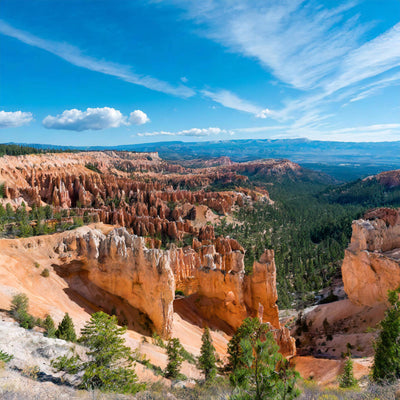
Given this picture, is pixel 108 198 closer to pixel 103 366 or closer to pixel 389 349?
pixel 103 366

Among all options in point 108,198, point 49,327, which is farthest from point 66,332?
point 108,198

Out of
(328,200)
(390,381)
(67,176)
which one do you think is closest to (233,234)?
(67,176)

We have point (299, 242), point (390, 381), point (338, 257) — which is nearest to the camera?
point (390, 381)

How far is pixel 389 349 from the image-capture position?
13969 millimetres

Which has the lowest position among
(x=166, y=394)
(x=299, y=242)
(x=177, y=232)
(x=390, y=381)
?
(x=299, y=242)

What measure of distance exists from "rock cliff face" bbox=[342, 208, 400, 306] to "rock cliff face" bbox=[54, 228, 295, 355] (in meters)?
12.0

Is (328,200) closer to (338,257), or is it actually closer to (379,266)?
(338,257)

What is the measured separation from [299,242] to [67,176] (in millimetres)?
67768

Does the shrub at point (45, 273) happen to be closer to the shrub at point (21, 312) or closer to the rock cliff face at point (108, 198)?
the shrub at point (21, 312)

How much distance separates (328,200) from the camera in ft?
409

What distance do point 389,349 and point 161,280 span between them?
1515cm

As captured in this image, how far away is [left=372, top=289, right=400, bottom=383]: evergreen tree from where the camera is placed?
13594 millimetres

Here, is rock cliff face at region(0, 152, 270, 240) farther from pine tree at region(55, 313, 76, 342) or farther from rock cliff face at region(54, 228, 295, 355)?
Answer: pine tree at region(55, 313, 76, 342)

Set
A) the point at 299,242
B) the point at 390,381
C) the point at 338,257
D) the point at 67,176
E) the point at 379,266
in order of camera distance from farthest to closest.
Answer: the point at 67,176
the point at 299,242
the point at 338,257
the point at 379,266
the point at 390,381
